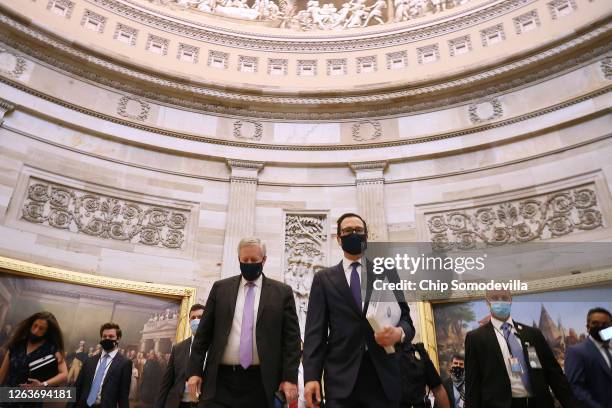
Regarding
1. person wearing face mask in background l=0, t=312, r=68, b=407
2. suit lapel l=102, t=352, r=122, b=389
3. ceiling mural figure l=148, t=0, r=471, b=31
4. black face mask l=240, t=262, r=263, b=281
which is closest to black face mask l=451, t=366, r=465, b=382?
black face mask l=240, t=262, r=263, b=281

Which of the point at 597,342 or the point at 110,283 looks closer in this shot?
the point at 597,342

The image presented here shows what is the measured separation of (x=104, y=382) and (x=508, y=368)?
5113 mm

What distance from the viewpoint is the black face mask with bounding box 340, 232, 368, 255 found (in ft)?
13.1

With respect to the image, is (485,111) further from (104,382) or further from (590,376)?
(104,382)

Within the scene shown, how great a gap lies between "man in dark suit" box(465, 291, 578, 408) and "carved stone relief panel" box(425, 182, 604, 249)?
6454 mm

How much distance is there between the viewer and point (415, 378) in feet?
13.2

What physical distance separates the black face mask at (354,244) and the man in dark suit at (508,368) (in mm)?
1751

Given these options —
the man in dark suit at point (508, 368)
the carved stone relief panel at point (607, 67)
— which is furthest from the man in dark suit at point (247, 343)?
the carved stone relief panel at point (607, 67)

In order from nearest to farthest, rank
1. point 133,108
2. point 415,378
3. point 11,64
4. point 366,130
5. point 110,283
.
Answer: point 415,378 < point 110,283 < point 11,64 < point 133,108 < point 366,130

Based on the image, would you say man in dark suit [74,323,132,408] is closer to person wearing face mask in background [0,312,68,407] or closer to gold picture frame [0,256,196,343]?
person wearing face mask in background [0,312,68,407]

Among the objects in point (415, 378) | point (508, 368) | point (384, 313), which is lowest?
point (415, 378)

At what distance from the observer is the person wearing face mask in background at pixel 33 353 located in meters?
5.11

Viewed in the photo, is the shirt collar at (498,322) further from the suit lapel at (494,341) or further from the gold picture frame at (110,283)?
the gold picture frame at (110,283)

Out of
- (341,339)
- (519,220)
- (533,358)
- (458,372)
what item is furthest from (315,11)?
(341,339)
